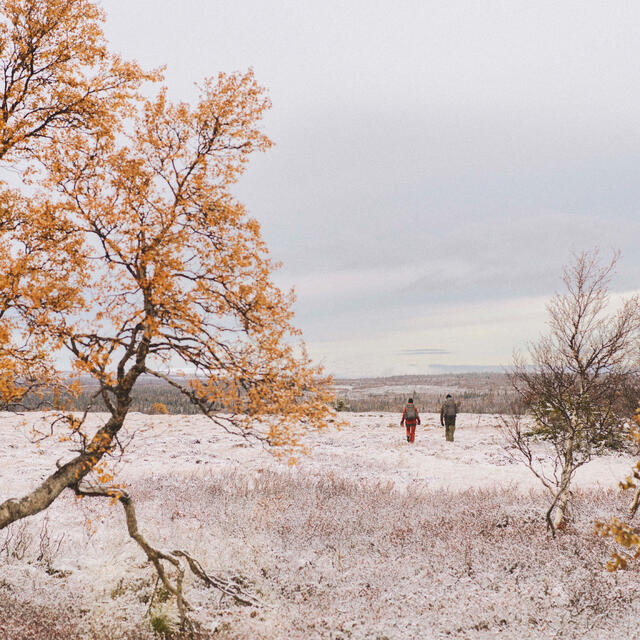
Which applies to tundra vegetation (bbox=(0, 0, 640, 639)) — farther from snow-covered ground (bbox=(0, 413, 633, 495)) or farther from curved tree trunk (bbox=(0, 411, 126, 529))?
snow-covered ground (bbox=(0, 413, 633, 495))

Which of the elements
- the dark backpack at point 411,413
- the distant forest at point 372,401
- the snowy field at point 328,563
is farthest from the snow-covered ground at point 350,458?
the distant forest at point 372,401

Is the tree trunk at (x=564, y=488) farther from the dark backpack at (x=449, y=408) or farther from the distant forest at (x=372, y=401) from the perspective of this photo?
the dark backpack at (x=449, y=408)

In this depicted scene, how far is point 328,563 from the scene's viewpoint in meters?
8.67

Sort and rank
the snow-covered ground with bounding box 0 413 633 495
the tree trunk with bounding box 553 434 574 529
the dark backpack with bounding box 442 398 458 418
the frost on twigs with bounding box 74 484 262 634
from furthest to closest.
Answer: the dark backpack with bounding box 442 398 458 418 → the snow-covered ground with bounding box 0 413 633 495 → the tree trunk with bounding box 553 434 574 529 → the frost on twigs with bounding box 74 484 262 634

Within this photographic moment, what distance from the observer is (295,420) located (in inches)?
246

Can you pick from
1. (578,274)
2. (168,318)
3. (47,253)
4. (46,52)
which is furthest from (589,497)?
(46,52)

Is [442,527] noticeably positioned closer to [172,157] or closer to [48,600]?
[48,600]

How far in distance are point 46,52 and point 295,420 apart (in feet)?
26.1

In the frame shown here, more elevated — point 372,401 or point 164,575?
point 164,575

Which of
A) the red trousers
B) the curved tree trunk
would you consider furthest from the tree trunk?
the red trousers

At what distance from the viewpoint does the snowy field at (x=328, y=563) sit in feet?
22.6

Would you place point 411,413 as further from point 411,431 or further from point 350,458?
point 350,458

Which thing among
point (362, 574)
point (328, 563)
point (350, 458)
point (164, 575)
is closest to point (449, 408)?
point (350, 458)

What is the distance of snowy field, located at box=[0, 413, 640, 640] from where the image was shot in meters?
6.90
